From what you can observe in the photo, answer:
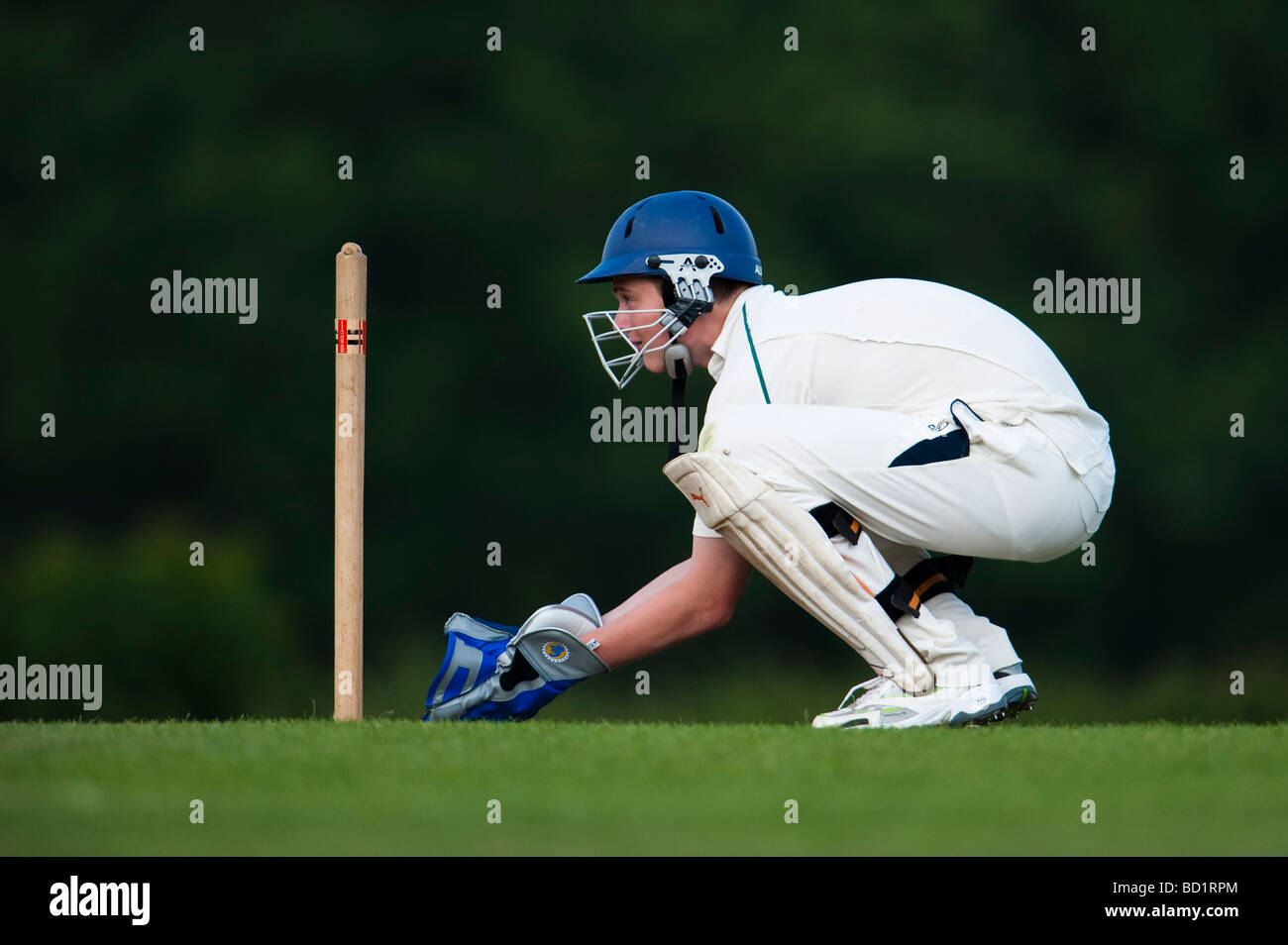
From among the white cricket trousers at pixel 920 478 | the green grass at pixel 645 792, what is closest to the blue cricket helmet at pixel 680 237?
the white cricket trousers at pixel 920 478

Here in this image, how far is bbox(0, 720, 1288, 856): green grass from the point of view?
238 cm

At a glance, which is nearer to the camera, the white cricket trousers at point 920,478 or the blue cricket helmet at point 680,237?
the white cricket trousers at point 920,478

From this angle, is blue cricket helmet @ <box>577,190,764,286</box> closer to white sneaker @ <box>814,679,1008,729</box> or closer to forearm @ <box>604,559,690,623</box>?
forearm @ <box>604,559,690,623</box>

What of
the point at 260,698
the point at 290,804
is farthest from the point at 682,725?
the point at 260,698

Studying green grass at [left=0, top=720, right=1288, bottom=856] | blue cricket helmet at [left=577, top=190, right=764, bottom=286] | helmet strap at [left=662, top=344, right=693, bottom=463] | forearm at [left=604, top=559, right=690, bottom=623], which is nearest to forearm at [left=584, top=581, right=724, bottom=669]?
forearm at [left=604, top=559, right=690, bottom=623]

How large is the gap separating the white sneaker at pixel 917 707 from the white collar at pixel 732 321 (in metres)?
0.79

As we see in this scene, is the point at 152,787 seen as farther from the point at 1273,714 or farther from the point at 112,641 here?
the point at 1273,714

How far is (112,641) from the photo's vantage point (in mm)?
6117

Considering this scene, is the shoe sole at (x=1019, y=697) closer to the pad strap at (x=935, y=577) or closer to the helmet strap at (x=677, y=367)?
the pad strap at (x=935, y=577)

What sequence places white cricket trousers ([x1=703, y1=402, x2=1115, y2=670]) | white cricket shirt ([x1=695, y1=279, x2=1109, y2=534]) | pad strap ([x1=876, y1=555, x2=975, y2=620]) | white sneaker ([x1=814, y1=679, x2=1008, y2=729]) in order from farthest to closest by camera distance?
1. pad strap ([x1=876, y1=555, x2=975, y2=620])
2. white cricket shirt ([x1=695, y1=279, x2=1109, y2=534])
3. white cricket trousers ([x1=703, y1=402, x2=1115, y2=670])
4. white sneaker ([x1=814, y1=679, x2=1008, y2=729])

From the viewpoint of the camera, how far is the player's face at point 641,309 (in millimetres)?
4121

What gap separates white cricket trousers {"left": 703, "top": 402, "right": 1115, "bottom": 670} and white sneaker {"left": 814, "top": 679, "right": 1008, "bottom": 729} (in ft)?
0.28

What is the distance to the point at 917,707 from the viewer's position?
3.56 meters

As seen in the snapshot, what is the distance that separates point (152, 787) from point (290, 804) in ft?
0.98
